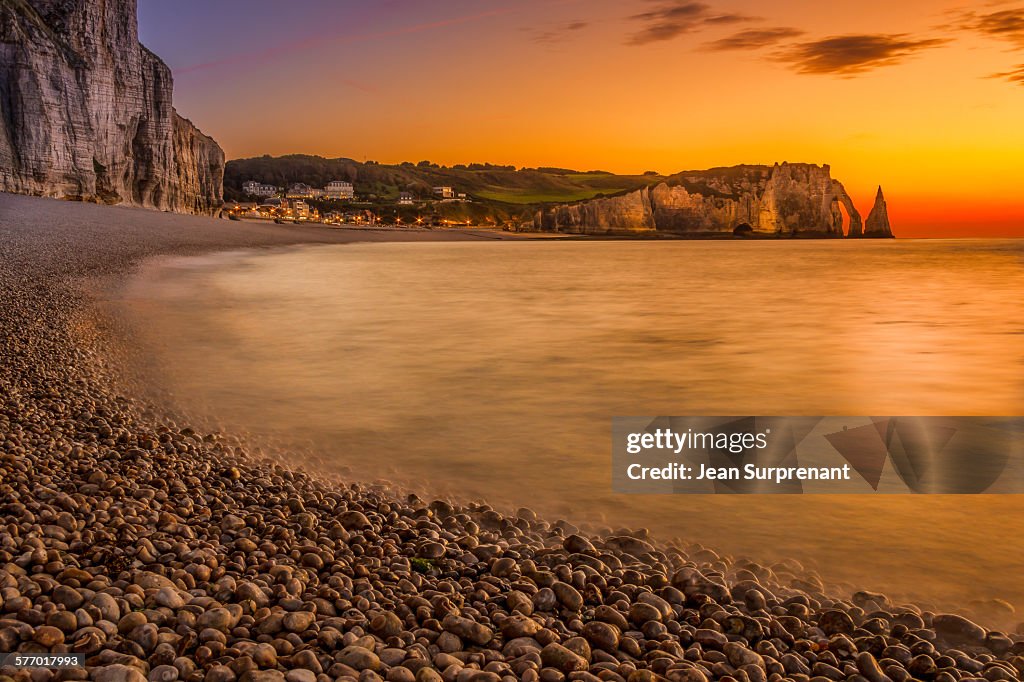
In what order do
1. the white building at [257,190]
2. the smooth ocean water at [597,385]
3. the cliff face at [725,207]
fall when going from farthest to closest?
1. the white building at [257,190]
2. the cliff face at [725,207]
3. the smooth ocean water at [597,385]

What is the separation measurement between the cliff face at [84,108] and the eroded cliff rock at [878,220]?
142 meters

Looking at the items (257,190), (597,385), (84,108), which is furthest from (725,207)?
(597,385)

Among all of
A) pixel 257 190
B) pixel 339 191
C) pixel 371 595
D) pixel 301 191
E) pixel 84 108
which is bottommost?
pixel 371 595

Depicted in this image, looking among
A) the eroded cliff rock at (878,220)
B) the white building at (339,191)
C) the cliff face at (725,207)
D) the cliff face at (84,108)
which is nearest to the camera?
the cliff face at (84,108)

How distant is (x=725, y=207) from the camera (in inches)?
5379

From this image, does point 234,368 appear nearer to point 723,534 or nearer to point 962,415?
point 723,534

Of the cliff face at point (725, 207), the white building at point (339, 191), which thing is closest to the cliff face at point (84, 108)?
the cliff face at point (725, 207)

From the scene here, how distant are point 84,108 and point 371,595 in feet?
219

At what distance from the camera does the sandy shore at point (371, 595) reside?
→ 8.33ft

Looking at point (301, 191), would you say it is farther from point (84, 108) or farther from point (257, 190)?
point (84, 108)

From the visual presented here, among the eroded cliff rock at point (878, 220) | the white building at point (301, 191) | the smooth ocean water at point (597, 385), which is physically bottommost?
the smooth ocean water at point (597, 385)

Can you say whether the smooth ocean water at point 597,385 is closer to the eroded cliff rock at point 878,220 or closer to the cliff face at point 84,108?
the cliff face at point 84,108

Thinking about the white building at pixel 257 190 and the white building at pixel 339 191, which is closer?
the white building at pixel 257 190

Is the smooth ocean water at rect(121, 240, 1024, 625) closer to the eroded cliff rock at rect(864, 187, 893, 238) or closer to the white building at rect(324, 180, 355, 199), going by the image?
the eroded cliff rock at rect(864, 187, 893, 238)
